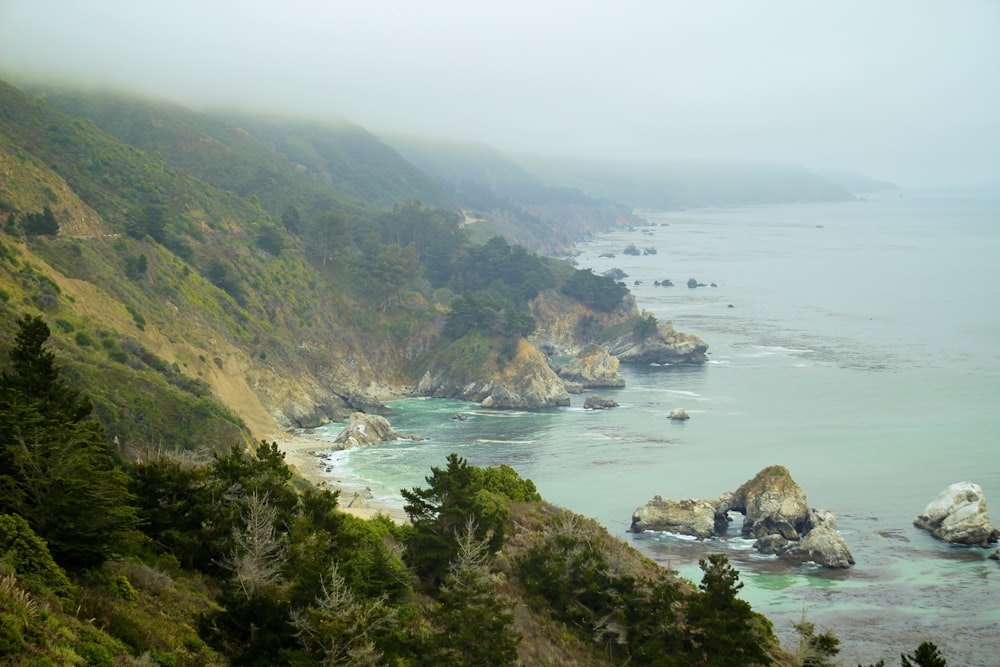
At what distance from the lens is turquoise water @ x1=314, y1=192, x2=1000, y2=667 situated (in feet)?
162

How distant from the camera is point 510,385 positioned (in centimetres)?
9844

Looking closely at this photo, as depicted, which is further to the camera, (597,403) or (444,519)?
(597,403)

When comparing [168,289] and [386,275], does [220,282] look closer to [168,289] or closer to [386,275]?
[168,289]

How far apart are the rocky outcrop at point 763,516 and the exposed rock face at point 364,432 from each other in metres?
26.4

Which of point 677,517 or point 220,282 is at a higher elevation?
point 220,282

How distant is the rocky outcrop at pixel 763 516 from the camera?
56062 mm

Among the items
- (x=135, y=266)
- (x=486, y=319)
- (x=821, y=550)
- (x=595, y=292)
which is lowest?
(x=821, y=550)

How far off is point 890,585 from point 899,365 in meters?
61.4

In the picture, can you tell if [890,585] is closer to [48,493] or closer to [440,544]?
[440,544]

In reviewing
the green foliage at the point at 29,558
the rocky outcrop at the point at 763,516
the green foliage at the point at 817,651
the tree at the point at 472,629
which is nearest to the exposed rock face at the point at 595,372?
the rocky outcrop at the point at 763,516

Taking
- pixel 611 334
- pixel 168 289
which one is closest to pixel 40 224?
pixel 168 289

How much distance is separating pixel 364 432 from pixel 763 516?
1335 inches

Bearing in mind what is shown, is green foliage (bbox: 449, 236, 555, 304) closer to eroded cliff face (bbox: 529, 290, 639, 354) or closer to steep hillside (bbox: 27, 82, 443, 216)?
eroded cliff face (bbox: 529, 290, 639, 354)

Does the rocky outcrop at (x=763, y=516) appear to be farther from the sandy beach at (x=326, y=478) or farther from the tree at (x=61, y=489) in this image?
the tree at (x=61, y=489)
